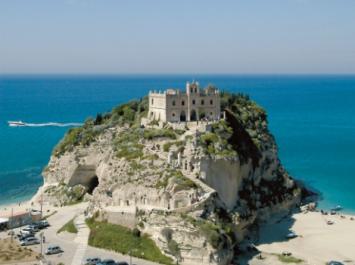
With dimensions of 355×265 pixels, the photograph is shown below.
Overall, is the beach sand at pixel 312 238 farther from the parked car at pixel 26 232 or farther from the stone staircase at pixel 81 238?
the parked car at pixel 26 232

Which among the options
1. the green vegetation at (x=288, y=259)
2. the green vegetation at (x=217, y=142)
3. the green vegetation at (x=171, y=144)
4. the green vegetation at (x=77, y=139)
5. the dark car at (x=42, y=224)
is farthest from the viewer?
the green vegetation at (x=77, y=139)

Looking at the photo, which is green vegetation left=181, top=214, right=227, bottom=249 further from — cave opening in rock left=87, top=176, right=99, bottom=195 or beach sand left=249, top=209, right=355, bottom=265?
cave opening in rock left=87, top=176, right=99, bottom=195

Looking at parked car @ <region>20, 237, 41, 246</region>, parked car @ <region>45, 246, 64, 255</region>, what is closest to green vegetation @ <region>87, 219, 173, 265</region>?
parked car @ <region>45, 246, 64, 255</region>

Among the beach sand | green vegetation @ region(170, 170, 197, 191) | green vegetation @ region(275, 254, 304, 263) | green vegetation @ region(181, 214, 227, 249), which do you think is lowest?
the beach sand

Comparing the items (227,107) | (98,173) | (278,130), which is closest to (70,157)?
(98,173)

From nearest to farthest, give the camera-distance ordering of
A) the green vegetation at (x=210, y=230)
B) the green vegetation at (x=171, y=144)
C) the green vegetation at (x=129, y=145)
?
the green vegetation at (x=210, y=230) → the green vegetation at (x=171, y=144) → the green vegetation at (x=129, y=145)

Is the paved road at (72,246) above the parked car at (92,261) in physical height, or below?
below

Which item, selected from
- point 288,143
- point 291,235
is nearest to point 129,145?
point 291,235

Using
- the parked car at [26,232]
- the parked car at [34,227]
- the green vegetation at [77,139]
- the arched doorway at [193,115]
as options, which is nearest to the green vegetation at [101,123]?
the green vegetation at [77,139]
